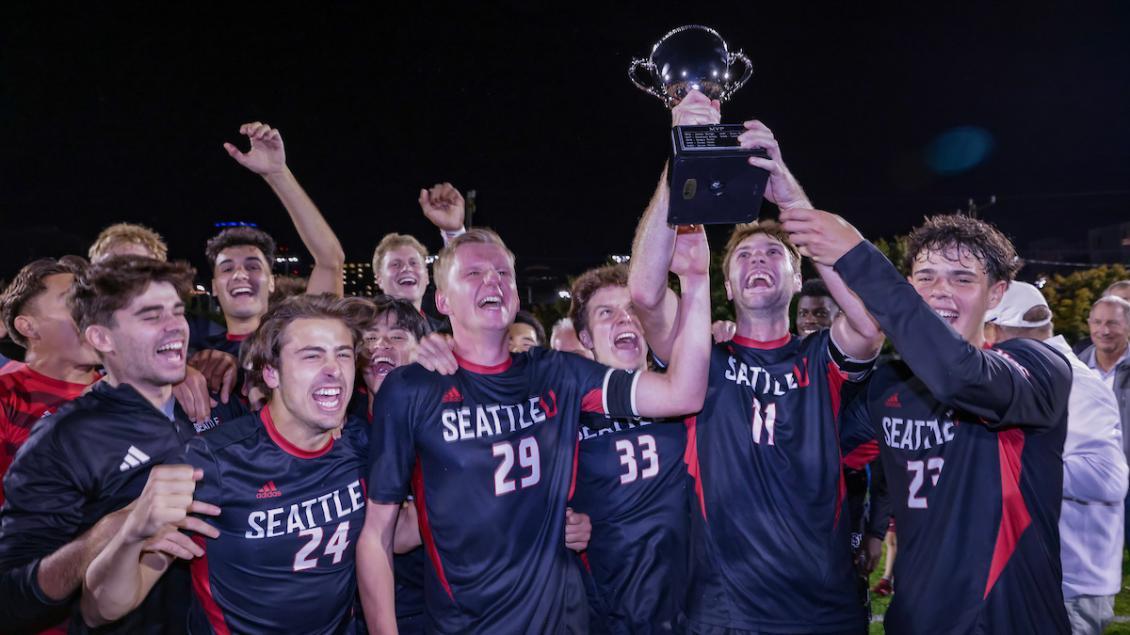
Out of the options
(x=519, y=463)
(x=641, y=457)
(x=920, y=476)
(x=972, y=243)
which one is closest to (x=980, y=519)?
(x=920, y=476)

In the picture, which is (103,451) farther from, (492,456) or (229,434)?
(492,456)

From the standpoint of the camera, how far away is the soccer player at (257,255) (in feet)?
15.4

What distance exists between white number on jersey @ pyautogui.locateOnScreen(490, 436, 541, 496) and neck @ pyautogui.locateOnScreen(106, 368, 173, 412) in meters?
1.60

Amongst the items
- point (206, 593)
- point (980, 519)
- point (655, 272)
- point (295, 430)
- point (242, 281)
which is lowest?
point (206, 593)

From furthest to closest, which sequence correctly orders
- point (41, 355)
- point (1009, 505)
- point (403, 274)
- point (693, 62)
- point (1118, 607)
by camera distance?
point (1118, 607), point (403, 274), point (41, 355), point (693, 62), point (1009, 505)

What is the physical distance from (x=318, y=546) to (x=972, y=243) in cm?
295

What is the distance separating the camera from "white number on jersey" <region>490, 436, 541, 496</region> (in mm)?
3072

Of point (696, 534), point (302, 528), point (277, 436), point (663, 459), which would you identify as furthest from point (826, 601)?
point (277, 436)

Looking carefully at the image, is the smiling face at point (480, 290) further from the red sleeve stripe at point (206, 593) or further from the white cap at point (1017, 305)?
the white cap at point (1017, 305)

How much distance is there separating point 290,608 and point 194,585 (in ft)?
1.52

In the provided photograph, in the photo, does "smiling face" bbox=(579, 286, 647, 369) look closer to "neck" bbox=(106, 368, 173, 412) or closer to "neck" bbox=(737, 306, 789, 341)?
"neck" bbox=(737, 306, 789, 341)

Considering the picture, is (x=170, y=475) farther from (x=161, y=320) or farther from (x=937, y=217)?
(x=937, y=217)

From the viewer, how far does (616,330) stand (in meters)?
4.23

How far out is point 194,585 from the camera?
3133 millimetres
